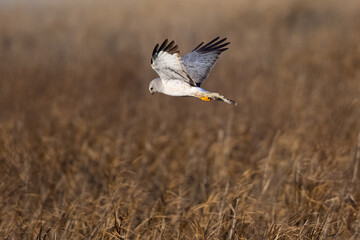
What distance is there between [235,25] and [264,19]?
952 millimetres

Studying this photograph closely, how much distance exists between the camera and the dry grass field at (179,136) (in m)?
4.21

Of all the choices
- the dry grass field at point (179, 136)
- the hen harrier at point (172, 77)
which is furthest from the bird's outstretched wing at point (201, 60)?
the dry grass field at point (179, 136)

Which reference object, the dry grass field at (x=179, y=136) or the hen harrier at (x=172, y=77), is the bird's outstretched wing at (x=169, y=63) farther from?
the dry grass field at (x=179, y=136)

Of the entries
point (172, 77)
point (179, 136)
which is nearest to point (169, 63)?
point (172, 77)

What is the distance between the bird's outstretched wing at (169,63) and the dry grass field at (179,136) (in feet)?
5.50

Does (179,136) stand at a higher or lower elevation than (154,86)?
lower

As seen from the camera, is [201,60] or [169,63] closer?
[169,63]

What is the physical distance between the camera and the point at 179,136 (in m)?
6.62

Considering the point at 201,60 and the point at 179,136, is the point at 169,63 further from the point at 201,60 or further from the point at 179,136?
the point at 179,136

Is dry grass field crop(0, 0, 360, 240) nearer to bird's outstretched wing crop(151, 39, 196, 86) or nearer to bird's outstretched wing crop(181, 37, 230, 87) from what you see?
bird's outstretched wing crop(181, 37, 230, 87)

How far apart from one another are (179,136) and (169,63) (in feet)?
15.0

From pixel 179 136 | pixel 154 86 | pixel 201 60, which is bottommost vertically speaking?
pixel 179 136

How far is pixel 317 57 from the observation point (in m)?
9.02

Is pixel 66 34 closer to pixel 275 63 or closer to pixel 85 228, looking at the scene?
pixel 275 63
